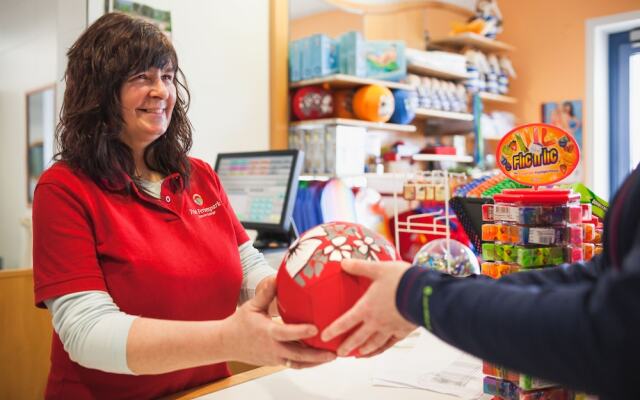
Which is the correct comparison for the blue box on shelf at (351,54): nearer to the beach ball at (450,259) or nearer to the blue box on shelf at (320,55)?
the blue box on shelf at (320,55)

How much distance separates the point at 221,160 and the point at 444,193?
4.57 feet

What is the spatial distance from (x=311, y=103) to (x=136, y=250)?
8.80ft

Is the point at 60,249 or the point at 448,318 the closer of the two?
the point at 448,318

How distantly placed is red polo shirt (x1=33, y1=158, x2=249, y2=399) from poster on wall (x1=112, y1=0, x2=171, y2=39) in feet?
6.18

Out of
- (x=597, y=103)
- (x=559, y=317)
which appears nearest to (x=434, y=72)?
(x=597, y=103)

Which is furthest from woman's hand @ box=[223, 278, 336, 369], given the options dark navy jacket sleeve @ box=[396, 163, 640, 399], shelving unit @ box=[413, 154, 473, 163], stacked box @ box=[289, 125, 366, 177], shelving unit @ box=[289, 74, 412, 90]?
shelving unit @ box=[413, 154, 473, 163]

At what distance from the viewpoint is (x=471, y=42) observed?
207 inches

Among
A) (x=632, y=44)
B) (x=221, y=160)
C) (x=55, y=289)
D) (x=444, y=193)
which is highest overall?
(x=632, y=44)

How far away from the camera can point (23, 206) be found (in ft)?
18.0

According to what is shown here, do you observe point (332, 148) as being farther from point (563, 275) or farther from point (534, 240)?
point (563, 275)

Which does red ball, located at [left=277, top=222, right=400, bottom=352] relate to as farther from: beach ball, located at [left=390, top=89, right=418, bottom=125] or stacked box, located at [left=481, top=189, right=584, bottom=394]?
beach ball, located at [left=390, top=89, right=418, bottom=125]

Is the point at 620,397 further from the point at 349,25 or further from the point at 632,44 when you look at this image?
the point at 632,44

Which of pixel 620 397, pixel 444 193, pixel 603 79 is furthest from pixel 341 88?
pixel 620 397

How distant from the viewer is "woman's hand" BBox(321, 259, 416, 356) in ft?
3.00
